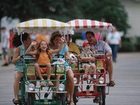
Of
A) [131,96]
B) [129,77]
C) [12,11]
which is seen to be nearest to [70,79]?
[131,96]

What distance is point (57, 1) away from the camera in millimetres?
37906

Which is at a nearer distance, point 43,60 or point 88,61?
point 43,60

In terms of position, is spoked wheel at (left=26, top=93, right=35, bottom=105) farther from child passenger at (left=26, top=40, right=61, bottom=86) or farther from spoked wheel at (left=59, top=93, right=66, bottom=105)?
spoked wheel at (left=59, top=93, right=66, bottom=105)

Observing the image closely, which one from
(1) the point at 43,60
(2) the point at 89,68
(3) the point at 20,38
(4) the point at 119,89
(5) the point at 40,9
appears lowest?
(4) the point at 119,89

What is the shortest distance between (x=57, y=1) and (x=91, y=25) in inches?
887

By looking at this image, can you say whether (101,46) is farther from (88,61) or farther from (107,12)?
(107,12)

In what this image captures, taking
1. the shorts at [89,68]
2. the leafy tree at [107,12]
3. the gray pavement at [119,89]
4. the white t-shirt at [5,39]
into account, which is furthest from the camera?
the leafy tree at [107,12]

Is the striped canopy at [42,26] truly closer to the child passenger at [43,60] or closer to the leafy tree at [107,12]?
the child passenger at [43,60]

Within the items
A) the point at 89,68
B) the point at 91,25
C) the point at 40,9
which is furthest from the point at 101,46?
the point at 40,9

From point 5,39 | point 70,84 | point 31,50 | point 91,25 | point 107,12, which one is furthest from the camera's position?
point 107,12

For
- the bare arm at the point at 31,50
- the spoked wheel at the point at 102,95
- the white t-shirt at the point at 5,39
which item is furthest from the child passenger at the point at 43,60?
the white t-shirt at the point at 5,39

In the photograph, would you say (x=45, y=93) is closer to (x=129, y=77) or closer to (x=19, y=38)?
(x=19, y=38)

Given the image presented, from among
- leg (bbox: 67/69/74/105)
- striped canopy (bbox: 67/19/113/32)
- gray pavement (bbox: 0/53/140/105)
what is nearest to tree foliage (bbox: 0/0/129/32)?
gray pavement (bbox: 0/53/140/105)

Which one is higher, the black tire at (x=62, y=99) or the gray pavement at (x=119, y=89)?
the black tire at (x=62, y=99)
